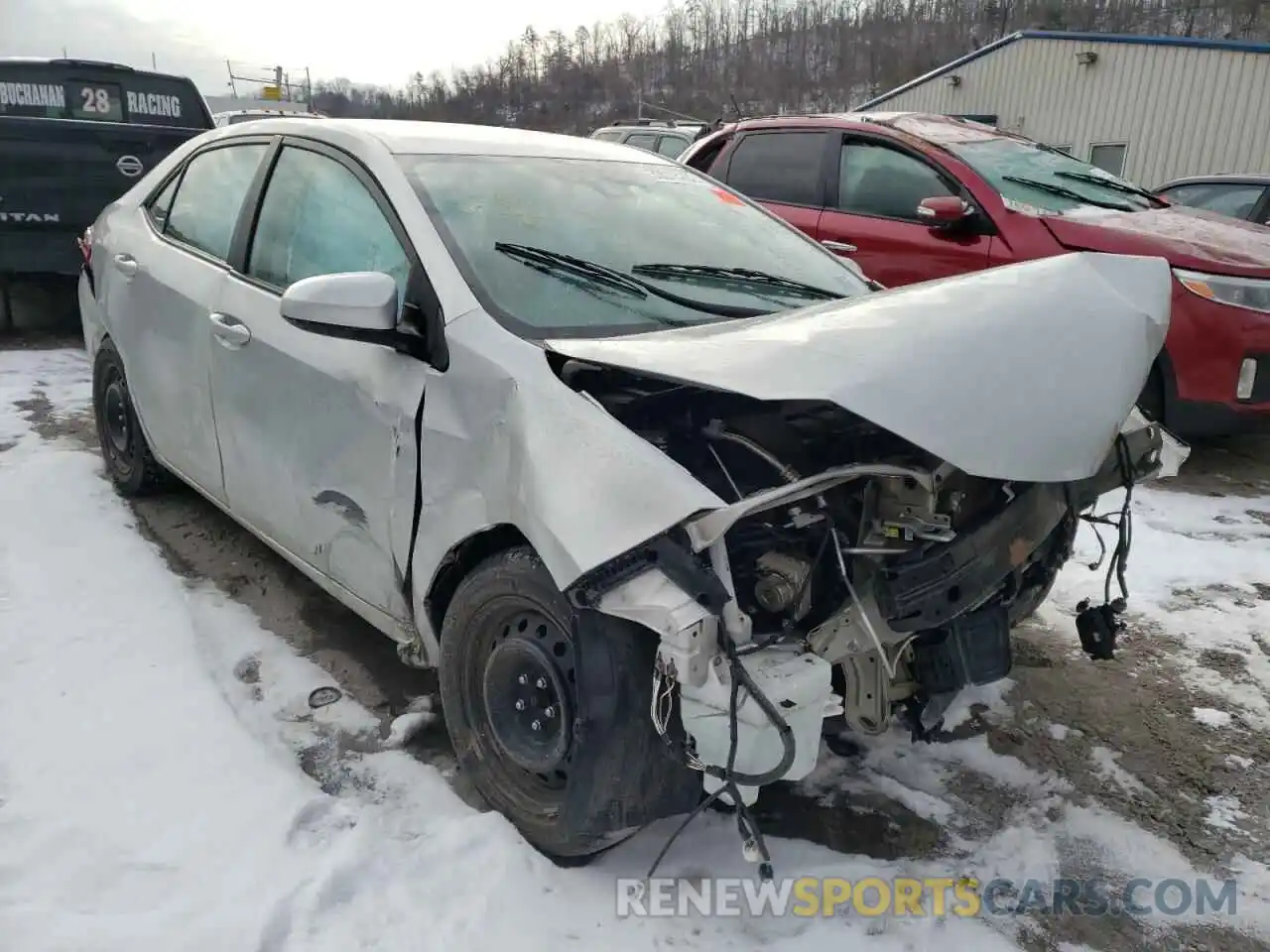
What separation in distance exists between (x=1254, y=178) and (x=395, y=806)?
7836 millimetres

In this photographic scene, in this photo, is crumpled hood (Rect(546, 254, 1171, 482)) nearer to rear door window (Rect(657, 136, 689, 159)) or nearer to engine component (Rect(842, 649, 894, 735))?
engine component (Rect(842, 649, 894, 735))

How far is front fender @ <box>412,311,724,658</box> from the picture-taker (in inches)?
69.8

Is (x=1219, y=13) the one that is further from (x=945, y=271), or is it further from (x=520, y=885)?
(x=520, y=885)

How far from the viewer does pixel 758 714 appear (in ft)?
5.80

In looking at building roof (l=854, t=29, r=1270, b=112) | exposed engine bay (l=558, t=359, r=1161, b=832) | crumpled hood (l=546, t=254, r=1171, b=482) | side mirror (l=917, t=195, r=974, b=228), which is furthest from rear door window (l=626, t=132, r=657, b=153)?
exposed engine bay (l=558, t=359, r=1161, b=832)

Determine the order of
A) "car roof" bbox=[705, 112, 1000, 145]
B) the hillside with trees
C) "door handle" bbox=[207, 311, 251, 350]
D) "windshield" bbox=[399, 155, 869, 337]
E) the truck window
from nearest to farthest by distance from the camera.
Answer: "windshield" bbox=[399, 155, 869, 337] → "door handle" bbox=[207, 311, 251, 350] → "car roof" bbox=[705, 112, 1000, 145] → the truck window → the hillside with trees

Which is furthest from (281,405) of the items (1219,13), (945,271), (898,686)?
(1219,13)

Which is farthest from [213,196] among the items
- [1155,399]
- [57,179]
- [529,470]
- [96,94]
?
[96,94]

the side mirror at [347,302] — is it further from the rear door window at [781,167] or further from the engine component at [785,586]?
the rear door window at [781,167]

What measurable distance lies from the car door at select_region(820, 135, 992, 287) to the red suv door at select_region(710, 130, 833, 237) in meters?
0.13

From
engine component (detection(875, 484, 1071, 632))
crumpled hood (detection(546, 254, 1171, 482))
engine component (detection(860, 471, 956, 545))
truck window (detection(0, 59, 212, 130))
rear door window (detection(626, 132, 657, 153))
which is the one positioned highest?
truck window (detection(0, 59, 212, 130))

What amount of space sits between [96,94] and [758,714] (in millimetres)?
7752

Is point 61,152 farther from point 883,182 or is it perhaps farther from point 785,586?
point 785,586

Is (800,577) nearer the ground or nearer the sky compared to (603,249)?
nearer the ground
